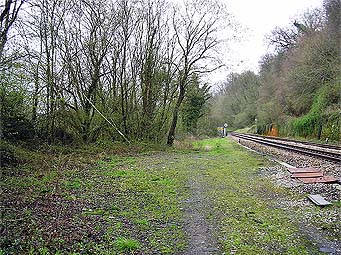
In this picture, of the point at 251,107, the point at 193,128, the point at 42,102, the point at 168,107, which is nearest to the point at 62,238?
the point at 42,102

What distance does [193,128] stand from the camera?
40875mm

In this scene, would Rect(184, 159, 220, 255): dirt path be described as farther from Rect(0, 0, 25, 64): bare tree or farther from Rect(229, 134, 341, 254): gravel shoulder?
Rect(0, 0, 25, 64): bare tree

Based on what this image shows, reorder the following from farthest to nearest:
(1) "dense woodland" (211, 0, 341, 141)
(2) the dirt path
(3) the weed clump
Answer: (1) "dense woodland" (211, 0, 341, 141) → (2) the dirt path → (3) the weed clump

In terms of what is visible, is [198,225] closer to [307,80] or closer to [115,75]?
[115,75]

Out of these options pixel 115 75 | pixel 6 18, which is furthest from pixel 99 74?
pixel 6 18

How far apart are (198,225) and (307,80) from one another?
3125 cm

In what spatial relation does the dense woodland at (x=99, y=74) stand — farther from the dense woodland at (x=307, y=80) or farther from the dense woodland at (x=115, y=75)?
the dense woodland at (x=307, y=80)

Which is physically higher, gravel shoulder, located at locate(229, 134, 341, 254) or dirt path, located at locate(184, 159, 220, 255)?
gravel shoulder, located at locate(229, 134, 341, 254)

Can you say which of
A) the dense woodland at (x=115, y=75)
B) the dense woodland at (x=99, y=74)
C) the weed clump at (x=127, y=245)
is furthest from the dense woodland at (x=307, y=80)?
the weed clump at (x=127, y=245)

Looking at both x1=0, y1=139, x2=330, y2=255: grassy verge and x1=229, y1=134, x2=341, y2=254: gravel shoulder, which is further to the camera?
x1=229, y1=134, x2=341, y2=254: gravel shoulder

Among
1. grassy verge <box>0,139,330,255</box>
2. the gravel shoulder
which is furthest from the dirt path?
the gravel shoulder

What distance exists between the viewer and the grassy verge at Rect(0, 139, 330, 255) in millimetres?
5043

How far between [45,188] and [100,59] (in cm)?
1296

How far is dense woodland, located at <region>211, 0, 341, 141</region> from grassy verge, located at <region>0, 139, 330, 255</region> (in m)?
20.7
